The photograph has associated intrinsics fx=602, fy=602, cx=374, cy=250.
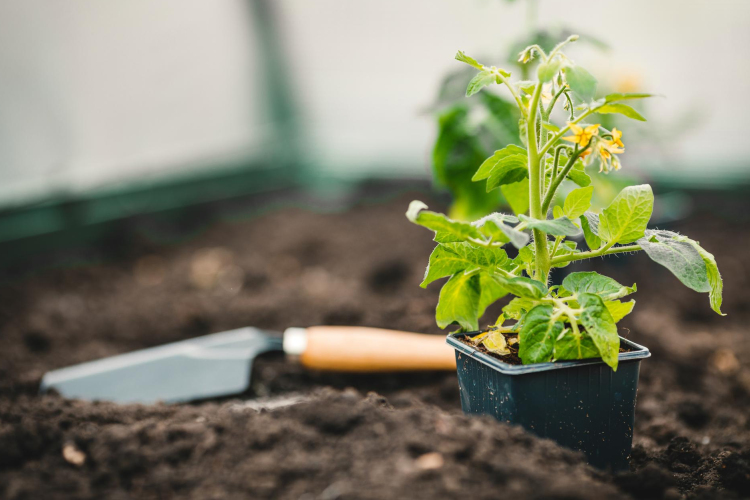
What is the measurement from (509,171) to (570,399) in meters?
0.30

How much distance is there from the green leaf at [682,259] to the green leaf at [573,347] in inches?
4.9

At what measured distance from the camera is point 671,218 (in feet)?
6.76

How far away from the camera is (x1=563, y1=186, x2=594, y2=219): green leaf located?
2.46 ft

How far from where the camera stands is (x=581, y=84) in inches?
26.2

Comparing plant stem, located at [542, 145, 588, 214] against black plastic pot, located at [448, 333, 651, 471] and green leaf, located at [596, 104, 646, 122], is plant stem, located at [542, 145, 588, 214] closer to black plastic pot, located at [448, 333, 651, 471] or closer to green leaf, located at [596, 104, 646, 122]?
green leaf, located at [596, 104, 646, 122]

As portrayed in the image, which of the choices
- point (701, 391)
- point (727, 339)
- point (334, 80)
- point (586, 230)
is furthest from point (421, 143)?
point (586, 230)

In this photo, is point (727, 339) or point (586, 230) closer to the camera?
point (586, 230)

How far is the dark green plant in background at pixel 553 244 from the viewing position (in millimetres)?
688

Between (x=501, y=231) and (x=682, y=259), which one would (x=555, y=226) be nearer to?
(x=501, y=231)

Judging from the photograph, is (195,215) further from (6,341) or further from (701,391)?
(701,391)

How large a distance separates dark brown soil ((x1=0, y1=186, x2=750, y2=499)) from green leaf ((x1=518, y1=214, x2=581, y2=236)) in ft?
0.77

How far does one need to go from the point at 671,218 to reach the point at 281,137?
2232 mm

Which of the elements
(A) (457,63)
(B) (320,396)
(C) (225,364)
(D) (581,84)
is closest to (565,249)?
(D) (581,84)

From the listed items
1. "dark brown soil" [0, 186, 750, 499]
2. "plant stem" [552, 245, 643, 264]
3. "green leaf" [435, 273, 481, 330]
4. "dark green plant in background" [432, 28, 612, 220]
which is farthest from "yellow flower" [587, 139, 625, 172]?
"dark green plant in background" [432, 28, 612, 220]
